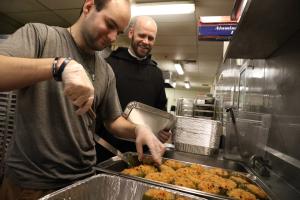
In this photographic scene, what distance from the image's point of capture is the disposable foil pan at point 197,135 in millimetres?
1819

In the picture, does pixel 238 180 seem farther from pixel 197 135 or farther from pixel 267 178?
pixel 197 135

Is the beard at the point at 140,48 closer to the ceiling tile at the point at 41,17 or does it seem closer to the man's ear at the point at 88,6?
the man's ear at the point at 88,6

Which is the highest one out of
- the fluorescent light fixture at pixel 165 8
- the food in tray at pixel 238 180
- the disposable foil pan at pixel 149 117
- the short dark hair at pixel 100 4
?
the fluorescent light fixture at pixel 165 8

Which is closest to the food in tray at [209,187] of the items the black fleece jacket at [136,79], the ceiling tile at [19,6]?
the black fleece jacket at [136,79]

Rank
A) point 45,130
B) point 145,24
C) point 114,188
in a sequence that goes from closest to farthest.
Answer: point 114,188
point 45,130
point 145,24

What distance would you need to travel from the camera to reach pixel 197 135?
184 cm

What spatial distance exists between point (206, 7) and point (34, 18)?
319 cm

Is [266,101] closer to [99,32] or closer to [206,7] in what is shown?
[99,32]

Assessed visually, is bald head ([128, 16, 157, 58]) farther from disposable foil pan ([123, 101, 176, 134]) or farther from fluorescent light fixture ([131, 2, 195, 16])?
fluorescent light fixture ([131, 2, 195, 16])

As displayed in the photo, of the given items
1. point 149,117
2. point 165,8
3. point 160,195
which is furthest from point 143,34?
point 165,8

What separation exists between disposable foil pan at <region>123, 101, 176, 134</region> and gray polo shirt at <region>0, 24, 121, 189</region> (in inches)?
19.3

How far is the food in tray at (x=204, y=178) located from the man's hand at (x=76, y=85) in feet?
1.64

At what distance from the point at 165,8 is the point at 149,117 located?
240 cm


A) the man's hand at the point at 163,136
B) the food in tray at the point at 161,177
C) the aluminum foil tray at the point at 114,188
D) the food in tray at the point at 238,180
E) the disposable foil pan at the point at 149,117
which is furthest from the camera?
the man's hand at the point at 163,136
